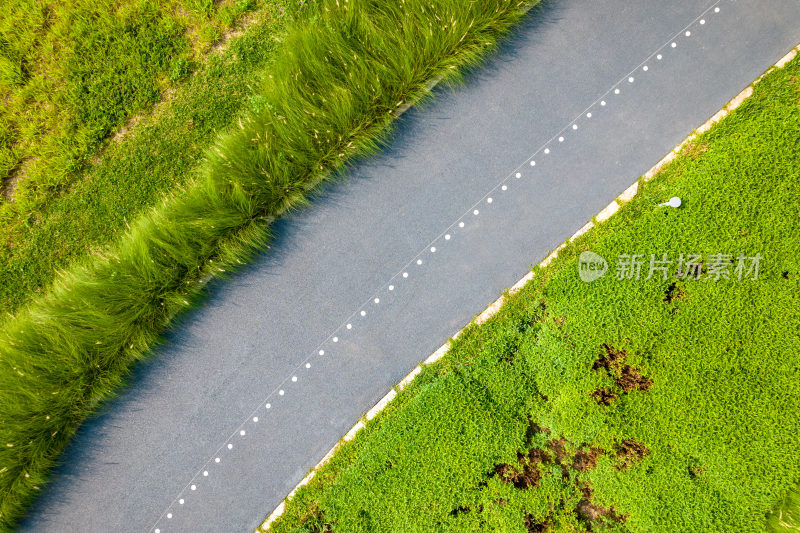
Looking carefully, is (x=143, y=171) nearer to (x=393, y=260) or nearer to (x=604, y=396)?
(x=393, y=260)

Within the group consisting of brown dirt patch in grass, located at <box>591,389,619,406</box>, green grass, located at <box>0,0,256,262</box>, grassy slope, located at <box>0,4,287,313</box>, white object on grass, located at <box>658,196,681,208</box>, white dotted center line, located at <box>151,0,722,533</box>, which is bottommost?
brown dirt patch in grass, located at <box>591,389,619,406</box>

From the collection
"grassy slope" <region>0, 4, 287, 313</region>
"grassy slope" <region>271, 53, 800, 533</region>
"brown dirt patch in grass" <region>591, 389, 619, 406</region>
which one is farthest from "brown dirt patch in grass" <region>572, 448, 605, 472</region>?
"grassy slope" <region>0, 4, 287, 313</region>

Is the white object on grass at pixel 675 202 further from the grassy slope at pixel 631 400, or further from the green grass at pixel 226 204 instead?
the green grass at pixel 226 204

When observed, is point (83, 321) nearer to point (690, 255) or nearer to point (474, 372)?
point (474, 372)

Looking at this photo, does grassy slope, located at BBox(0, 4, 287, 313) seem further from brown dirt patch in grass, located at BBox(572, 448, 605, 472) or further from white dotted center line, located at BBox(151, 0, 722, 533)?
brown dirt patch in grass, located at BBox(572, 448, 605, 472)

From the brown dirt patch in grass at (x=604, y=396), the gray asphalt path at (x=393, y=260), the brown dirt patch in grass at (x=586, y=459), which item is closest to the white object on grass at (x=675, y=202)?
the gray asphalt path at (x=393, y=260)

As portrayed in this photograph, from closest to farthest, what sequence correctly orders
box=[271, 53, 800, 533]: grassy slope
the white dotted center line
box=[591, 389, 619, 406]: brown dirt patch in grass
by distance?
box=[271, 53, 800, 533]: grassy slope, box=[591, 389, 619, 406]: brown dirt patch in grass, the white dotted center line

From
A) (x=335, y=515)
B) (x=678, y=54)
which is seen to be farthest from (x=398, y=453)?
(x=678, y=54)
